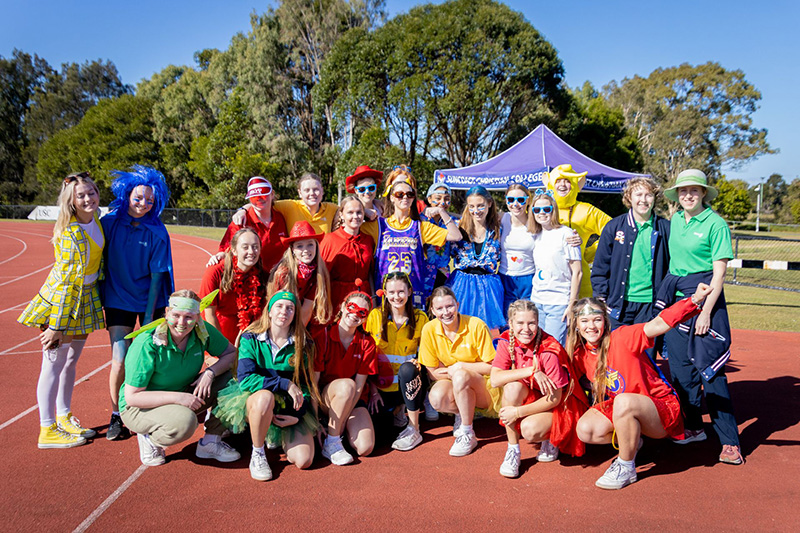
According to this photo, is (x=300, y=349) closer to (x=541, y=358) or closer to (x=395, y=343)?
(x=395, y=343)

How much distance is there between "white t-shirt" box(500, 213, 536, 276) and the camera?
4699mm

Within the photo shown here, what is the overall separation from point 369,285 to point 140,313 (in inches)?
73.6

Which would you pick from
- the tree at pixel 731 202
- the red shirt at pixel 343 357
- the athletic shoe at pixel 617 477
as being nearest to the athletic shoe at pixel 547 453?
the athletic shoe at pixel 617 477

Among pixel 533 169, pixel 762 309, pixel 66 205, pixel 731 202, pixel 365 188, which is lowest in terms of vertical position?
pixel 762 309

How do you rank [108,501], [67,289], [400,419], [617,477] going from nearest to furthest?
[108,501] → [617,477] → [67,289] → [400,419]

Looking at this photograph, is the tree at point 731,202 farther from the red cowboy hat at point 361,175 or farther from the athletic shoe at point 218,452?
the athletic shoe at point 218,452

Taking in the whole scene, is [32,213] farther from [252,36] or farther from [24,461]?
[24,461]

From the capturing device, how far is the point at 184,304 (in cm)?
359

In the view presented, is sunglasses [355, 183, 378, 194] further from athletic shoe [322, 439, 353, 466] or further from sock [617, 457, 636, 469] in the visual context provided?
sock [617, 457, 636, 469]

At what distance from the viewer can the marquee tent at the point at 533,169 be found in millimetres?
12789

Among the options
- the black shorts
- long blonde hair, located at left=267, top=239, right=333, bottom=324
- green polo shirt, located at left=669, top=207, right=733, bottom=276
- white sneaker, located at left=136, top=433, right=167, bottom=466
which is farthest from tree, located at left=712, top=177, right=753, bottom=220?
white sneaker, located at left=136, top=433, right=167, bottom=466

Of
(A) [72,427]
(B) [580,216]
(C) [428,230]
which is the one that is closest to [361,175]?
(C) [428,230]

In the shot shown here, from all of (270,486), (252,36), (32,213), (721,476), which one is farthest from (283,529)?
(32,213)

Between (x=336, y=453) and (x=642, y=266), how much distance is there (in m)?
Answer: 2.73
